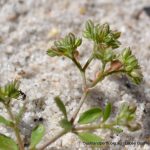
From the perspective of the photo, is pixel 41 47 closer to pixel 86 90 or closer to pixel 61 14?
pixel 61 14

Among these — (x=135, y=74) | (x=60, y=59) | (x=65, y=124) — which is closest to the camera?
(x=65, y=124)

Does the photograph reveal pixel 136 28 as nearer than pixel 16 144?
No

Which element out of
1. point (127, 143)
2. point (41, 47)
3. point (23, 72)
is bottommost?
point (127, 143)

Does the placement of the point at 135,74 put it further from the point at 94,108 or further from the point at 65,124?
the point at 65,124

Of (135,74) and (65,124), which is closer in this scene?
(65,124)

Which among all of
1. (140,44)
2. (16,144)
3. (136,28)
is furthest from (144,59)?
(16,144)

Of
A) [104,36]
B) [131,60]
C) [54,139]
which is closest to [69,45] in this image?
[104,36]

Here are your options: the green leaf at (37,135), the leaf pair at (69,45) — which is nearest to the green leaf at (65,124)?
the green leaf at (37,135)
